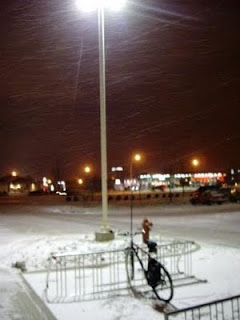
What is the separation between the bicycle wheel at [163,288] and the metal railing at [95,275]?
24.6 inches

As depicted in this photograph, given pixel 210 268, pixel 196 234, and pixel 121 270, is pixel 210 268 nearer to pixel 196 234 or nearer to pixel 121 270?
pixel 121 270

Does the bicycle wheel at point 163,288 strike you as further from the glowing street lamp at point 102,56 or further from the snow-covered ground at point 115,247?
the glowing street lamp at point 102,56

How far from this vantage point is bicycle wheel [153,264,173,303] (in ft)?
32.5

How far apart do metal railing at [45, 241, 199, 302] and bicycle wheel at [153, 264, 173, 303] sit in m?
0.62

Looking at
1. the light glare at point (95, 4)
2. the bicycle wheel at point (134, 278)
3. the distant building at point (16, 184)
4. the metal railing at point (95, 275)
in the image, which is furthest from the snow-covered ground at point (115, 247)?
the distant building at point (16, 184)

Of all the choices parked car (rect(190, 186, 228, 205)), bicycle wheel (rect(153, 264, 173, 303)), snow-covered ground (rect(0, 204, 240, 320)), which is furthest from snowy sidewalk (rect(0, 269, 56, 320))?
parked car (rect(190, 186, 228, 205))

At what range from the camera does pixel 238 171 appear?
14562 centimetres

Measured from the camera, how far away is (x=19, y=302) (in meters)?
10.2

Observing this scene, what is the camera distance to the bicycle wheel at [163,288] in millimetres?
9921

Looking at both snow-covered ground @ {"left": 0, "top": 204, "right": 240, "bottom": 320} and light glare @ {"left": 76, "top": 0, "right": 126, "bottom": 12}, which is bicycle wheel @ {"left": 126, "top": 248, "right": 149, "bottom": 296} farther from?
light glare @ {"left": 76, "top": 0, "right": 126, "bottom": 12}

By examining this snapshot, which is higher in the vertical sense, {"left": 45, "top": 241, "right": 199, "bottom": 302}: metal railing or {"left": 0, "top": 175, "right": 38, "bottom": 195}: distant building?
{"left": 0, "top": 175, "right": 38, "bottom": 195}: distant building

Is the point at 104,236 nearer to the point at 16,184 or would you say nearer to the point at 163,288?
the point at 163,288

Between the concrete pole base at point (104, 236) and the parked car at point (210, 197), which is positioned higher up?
the parked car at point (210, 197)

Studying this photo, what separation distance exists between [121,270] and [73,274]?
3.64ft
